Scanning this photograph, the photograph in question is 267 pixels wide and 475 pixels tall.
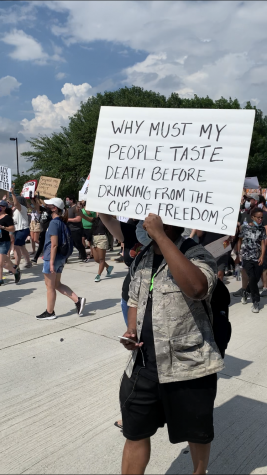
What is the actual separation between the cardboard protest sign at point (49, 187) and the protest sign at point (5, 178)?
2.51 m

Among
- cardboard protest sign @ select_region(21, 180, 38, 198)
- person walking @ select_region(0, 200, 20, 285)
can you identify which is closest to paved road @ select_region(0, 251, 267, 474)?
person walking @ select_region(0, 200, 20, 285)

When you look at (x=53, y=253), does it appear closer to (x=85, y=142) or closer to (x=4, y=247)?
(x=4, y=247)

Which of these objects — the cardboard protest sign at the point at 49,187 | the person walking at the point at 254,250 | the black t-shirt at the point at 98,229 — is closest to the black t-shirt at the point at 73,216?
the cardboard protest sign at the point at 49,187

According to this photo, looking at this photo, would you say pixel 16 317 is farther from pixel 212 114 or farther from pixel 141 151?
pixel 212 114

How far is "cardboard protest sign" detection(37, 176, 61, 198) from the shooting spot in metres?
10.5

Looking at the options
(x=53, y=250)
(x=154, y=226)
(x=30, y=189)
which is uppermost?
(x=154, y=226)

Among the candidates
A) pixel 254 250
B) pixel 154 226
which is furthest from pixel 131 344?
pixel 254 250

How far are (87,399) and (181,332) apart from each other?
1921 mm

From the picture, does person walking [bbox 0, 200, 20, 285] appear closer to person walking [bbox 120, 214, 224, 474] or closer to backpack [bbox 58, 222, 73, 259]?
backpack [bbox 58, 222, 73, 259]

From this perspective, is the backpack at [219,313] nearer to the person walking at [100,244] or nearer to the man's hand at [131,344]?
the man's hand at [131,344]

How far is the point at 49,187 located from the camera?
34.9 feet

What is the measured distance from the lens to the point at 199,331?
84.9 inches

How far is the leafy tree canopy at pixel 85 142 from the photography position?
105 ft

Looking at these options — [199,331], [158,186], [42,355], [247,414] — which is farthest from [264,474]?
[42,355]
